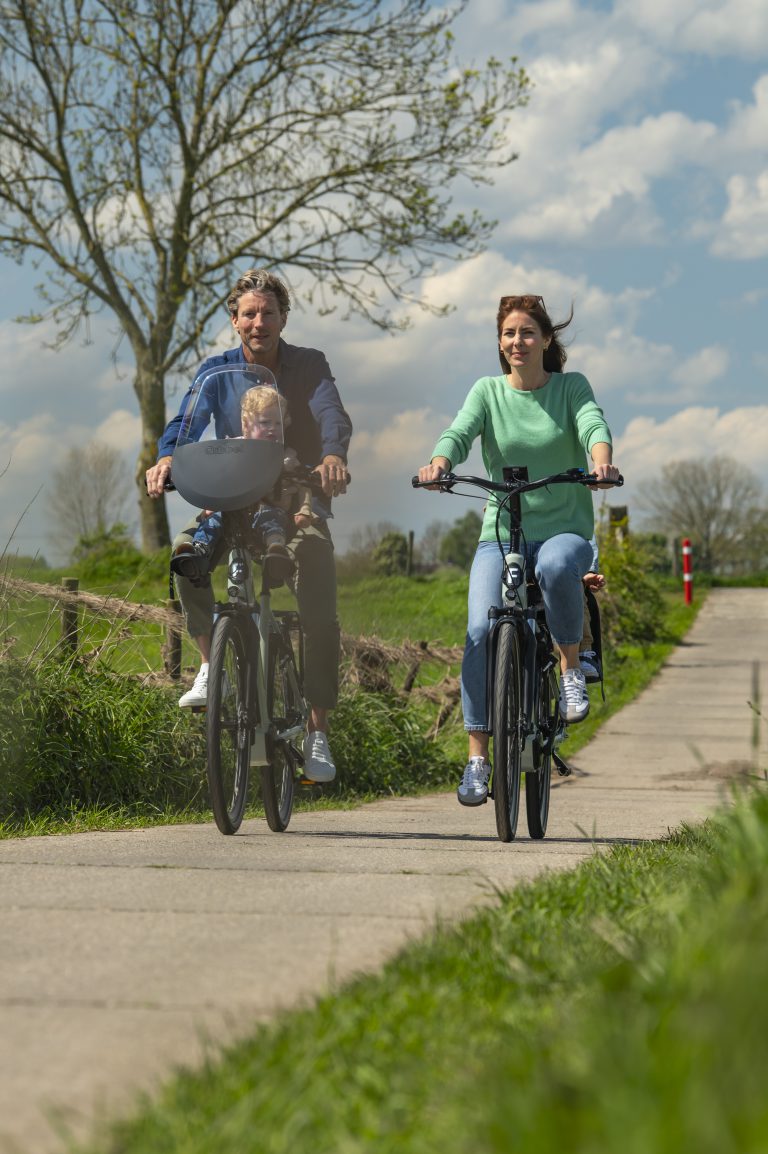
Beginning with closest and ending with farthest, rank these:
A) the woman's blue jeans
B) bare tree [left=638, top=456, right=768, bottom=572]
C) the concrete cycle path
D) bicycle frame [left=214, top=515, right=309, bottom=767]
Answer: the concrete cycle path
bicycle frame [left=214, top=515, right=309, bottom=767]
the woman's blue jeans
bare tree [left=638, top=456, right=768, bottom=572]

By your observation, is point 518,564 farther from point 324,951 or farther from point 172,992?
point 172,992

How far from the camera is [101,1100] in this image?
6.40 feet

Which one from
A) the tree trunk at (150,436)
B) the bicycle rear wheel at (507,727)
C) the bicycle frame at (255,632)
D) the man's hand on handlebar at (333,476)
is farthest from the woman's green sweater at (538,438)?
the tree trunk at (150,436)

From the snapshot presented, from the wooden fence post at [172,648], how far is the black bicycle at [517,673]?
2.74m

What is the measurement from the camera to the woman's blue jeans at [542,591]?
5387 mm

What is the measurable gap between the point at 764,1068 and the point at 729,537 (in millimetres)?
61744

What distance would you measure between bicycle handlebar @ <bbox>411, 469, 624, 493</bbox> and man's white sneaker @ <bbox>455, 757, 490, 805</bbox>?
101 cm

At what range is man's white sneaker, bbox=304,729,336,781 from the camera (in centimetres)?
561

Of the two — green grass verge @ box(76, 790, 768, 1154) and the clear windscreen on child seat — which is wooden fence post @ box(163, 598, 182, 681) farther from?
green grass verge @ box(76, 790, 768, 1154)

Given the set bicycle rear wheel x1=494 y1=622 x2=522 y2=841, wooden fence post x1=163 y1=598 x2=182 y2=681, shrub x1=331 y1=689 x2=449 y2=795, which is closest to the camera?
bicycle rear wheel x1=494 y1=622 x2=522 y2=841

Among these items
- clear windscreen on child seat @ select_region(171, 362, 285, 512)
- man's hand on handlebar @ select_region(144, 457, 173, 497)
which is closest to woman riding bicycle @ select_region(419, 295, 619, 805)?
clear windscreen on child seat @ select_region(171, 362, 285, 512)

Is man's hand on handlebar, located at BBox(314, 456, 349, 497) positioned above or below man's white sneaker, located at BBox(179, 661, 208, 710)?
above

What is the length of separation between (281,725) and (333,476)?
94 centimetres

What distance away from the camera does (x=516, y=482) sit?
5348 millimetres
